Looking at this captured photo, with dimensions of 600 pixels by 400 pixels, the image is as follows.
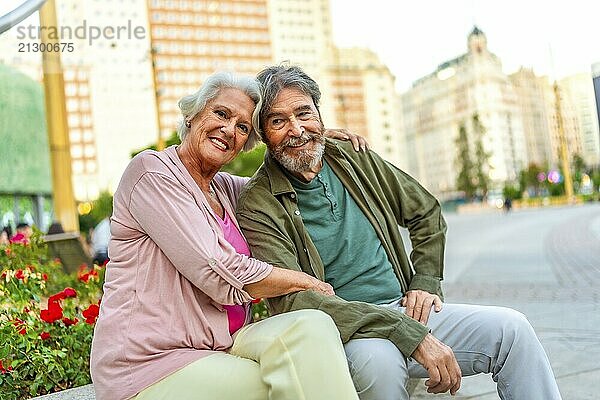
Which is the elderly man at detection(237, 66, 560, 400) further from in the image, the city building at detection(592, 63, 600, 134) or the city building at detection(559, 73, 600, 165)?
the city building at detection(559, 73, 600, 165)

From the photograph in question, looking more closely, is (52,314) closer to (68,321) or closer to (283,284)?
(68,321)

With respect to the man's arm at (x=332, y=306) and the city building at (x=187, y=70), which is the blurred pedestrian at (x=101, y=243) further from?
the city building at (x=187, y=70)

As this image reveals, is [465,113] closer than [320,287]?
No

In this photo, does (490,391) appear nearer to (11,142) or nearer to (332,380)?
(332,380)

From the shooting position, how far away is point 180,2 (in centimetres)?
9900

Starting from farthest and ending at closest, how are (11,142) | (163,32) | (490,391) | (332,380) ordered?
(163,32)
(11,142)
(490,391)
(332,380)

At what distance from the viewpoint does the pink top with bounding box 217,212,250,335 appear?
209 cm

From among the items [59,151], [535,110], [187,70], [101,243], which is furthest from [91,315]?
[535,110]

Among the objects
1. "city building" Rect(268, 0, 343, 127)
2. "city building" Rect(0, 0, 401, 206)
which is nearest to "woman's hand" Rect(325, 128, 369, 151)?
"city building" Rect(0, 0, 401, 206)

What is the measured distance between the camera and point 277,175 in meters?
2.42

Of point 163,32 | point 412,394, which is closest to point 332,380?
point 412,394

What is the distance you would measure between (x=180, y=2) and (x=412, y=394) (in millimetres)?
101832

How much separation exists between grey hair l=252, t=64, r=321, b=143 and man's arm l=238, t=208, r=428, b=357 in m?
0.35

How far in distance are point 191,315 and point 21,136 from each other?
2876 centimetres
